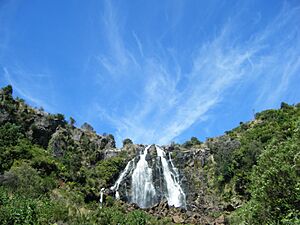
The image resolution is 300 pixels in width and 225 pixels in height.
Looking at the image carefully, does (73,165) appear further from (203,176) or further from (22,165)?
(203,176)

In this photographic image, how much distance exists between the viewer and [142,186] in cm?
5428

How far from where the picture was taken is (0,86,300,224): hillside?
36.9 meters

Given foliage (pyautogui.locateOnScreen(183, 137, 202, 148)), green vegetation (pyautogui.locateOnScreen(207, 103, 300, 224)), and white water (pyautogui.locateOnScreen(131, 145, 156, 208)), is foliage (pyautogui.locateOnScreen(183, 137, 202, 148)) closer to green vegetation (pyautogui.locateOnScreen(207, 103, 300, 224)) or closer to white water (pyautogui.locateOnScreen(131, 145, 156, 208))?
green vegetation (pyautogui.locateOnScreen(207, 103, 300, 224))

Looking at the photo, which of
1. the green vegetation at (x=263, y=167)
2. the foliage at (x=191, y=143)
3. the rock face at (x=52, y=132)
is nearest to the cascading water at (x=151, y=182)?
the rock face at (x=52, y=132)

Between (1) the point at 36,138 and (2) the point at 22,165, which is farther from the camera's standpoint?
(1) the point at 36,138

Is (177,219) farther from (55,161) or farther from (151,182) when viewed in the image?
(55,161)

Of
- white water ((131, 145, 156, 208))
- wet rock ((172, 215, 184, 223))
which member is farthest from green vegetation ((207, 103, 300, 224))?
white water ((131, 145, 156, 208))

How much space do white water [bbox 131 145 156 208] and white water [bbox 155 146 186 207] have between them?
2.52 meters

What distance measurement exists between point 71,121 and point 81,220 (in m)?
45.8

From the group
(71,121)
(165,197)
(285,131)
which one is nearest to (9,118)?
(71,121)

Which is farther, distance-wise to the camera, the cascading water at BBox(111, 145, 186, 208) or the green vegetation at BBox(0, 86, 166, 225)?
the cascading water at BBox(111, 145, 186, 208)

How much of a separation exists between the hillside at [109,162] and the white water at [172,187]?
3.61 ft

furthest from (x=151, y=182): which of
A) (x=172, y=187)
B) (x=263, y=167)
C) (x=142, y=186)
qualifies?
(x=263, y=167)

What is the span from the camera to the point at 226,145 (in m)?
59.7
